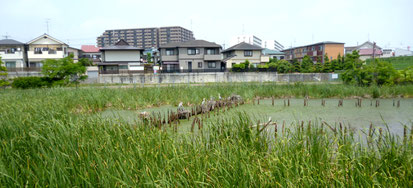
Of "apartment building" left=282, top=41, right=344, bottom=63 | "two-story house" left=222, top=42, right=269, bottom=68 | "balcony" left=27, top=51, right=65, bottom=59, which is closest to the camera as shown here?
"balcony" left=27, top=51, right=65, bottom=59

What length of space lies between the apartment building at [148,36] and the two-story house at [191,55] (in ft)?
182

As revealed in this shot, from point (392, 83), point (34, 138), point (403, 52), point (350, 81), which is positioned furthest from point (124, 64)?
point (403, 52)

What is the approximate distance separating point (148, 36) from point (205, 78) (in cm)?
6847

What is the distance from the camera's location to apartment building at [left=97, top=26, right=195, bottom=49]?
3413 inches

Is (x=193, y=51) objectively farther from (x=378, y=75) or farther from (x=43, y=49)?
(x=378, y=75)

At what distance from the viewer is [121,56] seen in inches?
1225

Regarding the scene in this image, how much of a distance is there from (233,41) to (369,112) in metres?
50.1

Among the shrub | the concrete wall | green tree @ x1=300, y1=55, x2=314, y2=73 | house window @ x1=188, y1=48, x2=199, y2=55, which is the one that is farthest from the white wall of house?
green tree @ x1=300, y1=55, x2=314, y2=73

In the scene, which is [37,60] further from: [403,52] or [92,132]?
[403,52]

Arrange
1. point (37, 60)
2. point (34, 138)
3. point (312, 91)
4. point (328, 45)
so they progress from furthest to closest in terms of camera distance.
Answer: point (328, 45) → point (37, 60) → point (312, 91) → point (34, 138)

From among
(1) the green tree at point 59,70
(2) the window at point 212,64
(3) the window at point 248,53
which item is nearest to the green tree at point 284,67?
(3) the window at point 248,53

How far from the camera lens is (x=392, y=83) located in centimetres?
1392

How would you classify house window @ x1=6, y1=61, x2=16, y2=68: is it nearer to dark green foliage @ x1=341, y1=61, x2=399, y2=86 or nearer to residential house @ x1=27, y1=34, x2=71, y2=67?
residential house @ x1=27, y1=34, x2=71, y2=67

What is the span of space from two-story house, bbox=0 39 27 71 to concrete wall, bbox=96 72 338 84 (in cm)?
1286
